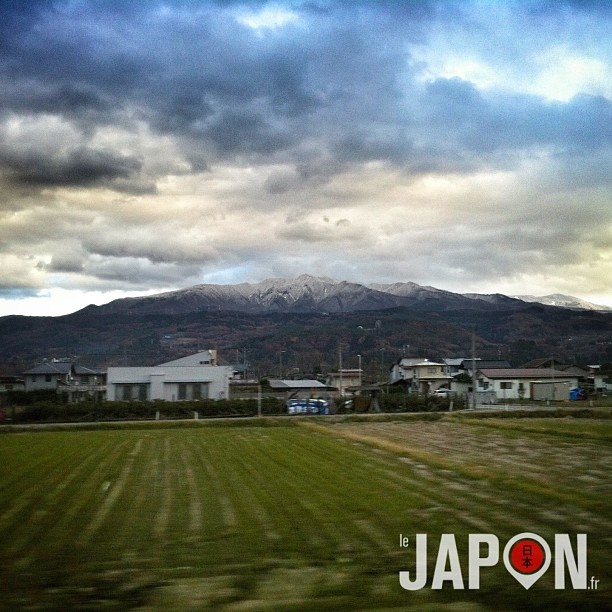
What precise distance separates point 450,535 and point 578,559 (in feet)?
6.33

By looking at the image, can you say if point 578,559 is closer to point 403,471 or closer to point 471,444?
point 403,471

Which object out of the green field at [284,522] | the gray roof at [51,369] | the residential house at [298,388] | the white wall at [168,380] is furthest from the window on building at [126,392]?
the green field at [284,522]

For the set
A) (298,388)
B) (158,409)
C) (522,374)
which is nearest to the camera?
(158,409)

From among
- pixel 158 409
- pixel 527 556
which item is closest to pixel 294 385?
pixel 158 409

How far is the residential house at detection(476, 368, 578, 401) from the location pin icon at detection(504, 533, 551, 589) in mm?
61347

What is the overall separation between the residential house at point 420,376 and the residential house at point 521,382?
758cm

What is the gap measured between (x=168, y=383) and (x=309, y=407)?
1406cm

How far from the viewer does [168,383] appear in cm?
6088

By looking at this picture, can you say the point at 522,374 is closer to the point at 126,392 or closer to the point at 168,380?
the point at 168,380

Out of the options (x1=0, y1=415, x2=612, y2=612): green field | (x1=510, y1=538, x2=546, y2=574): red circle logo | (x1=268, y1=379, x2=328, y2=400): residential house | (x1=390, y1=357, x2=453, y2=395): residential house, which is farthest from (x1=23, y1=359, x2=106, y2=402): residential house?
(x1=510, y1=538, x2=546, y2=574): red circle logo

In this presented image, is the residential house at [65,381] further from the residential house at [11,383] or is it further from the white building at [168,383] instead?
the white building at [168,383]

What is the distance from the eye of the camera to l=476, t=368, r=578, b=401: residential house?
6919cm

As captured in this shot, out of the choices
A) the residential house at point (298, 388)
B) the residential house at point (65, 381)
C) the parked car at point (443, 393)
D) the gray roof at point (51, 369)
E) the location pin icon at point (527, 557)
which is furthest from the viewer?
the gray roof at point (51, 369)

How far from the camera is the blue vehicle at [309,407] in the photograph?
179ft
